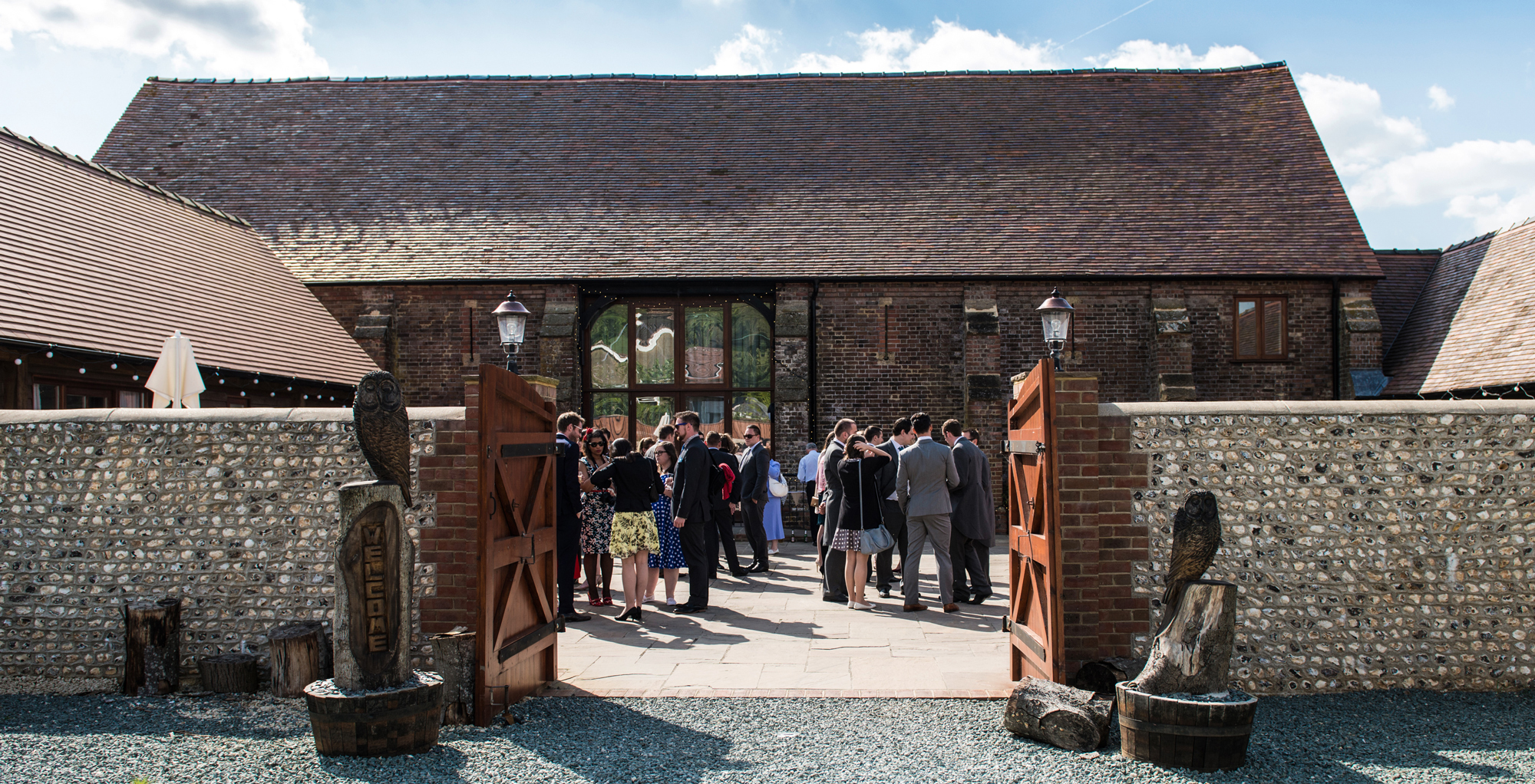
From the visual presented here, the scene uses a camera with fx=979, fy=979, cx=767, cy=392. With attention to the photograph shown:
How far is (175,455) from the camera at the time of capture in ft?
20.7

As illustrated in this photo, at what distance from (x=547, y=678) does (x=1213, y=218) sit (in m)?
16.4

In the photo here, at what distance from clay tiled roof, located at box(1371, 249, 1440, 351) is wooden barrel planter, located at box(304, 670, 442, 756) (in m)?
19.1

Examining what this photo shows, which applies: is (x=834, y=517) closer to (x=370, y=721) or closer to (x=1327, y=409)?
(x=1327, y=409)

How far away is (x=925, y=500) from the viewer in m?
8.54

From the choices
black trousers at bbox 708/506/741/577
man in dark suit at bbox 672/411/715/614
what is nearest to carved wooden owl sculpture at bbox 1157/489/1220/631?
man in dark suit at bbox 672/411/715/614

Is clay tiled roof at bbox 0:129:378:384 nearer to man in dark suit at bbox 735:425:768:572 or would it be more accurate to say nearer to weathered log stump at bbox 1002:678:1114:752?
man in dark suit at bbox 735:425:768:572

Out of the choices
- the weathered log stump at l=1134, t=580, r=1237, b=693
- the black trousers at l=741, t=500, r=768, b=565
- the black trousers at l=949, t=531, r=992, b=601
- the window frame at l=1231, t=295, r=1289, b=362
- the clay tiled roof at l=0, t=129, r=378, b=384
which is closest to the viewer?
the weathered log stump at l=1134, t=580, r=1237, b=693

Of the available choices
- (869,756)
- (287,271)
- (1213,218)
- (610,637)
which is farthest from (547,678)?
(1213,218)

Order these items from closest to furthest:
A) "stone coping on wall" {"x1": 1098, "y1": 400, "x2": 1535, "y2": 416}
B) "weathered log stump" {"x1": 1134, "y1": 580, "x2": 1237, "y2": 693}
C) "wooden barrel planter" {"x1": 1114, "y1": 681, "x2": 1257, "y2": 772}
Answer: "wooden barrel planter" {"x1": 1114, "y1": 681, "x2": 1257, "y2": 772}, "weathered log stump" {"x1": 1134, "y1": 580, "x2": 1237, "y2": 693}, "stone coping on wall" {"x1": 1098, "y1": 400, "x2": 1535, "y2": 416}

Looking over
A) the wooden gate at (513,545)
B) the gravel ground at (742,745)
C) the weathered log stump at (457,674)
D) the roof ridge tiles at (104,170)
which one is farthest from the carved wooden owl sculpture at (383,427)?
the roof ridge tiles at (104,170)

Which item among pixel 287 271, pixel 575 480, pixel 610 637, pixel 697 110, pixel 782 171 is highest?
pixel 697 110

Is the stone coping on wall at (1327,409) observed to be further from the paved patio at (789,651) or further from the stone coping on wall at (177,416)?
the stone coping on wall at (177,416)

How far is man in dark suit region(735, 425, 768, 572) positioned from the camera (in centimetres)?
1156

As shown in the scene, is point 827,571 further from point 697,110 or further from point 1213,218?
point 697,110
